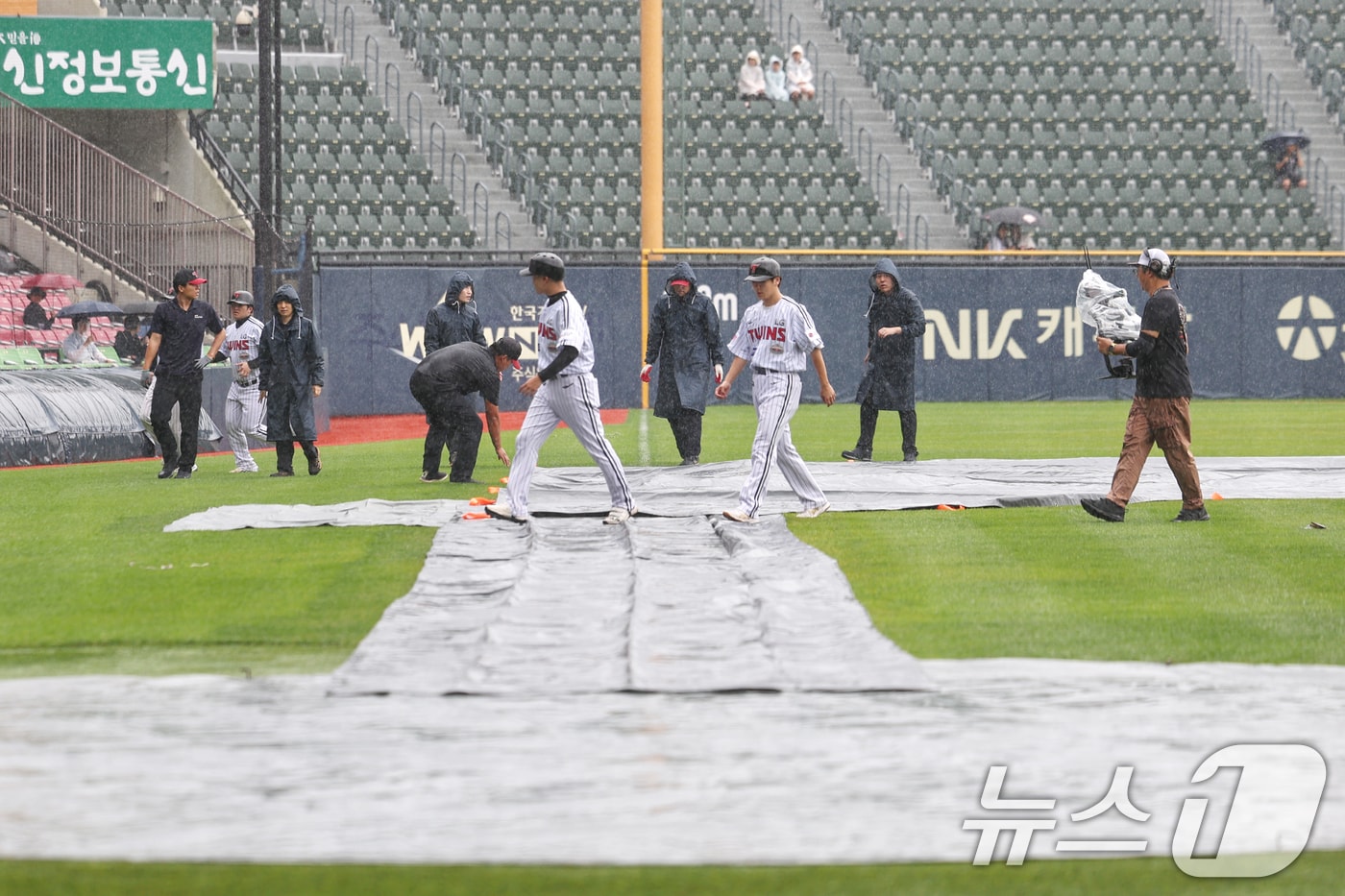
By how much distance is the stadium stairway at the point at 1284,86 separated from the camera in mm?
33438

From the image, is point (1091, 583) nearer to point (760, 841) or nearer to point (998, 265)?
point (760, 841)

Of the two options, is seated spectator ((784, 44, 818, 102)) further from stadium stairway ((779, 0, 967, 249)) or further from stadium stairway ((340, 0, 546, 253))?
stadium stairway ((340, 0, 546, 253))

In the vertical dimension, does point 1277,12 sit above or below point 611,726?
above

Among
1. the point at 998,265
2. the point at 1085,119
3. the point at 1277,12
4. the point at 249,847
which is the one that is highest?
the point at 1277,12

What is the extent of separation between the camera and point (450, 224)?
97.2 feet

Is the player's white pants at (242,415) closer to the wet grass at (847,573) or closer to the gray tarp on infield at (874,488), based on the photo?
the wet grass at (847,573)

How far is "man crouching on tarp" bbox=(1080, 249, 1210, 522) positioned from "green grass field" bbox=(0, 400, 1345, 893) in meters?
0.30

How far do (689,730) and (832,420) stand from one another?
1801 centimetres

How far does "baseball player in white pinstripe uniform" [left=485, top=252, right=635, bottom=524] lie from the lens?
1012 cm

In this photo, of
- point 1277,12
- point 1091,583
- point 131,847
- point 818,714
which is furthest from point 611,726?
point 1277,12

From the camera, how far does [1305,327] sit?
2956 cm

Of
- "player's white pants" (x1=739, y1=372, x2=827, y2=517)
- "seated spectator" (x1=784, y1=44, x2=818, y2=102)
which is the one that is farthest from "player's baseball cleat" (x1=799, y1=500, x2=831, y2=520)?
"seated spectator" (x1=784, y1=44, x2=818, y2=102)

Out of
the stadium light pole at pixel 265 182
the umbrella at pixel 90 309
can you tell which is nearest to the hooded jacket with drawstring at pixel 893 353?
the stadium light pole at pixel 265 182

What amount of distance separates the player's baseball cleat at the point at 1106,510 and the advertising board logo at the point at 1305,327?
20.7 m
